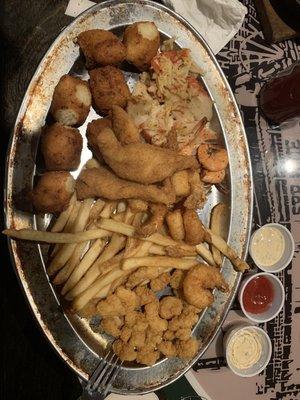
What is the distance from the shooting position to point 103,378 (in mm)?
2684

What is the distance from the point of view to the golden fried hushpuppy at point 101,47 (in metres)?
2.56

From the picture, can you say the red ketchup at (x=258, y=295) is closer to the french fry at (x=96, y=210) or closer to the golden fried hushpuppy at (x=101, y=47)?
the french fry at (x=96, y=210)

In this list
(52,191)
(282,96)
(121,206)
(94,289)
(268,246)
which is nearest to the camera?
(52,191)

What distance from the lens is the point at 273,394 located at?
3264mm

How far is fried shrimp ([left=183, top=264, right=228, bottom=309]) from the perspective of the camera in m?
2.69

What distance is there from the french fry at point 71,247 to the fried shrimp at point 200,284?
63 cm

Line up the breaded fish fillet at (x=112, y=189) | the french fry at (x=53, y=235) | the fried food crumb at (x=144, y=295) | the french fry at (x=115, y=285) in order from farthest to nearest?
the fried food crumb at (x=144, y=295), the french fry at (x=115, y=285), the breaded fish fillet at (x=112, y=189), the french fry at (x=53, y=235)

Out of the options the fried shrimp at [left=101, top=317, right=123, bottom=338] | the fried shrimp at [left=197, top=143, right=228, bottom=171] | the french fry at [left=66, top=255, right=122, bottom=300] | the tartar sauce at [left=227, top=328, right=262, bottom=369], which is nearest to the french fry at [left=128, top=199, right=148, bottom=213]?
the french fry at [left=66, top=255, right=122, bottom=300]

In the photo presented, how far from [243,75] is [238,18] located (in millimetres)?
364

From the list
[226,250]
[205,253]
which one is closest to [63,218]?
[205,253]

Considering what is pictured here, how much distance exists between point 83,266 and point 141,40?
120 cm

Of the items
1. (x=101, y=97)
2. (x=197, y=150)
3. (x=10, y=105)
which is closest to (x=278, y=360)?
(x=197, y=150)

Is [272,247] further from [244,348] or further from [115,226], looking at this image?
[115,226]

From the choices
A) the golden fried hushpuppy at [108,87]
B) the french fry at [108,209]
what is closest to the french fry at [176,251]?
the french fry at [108,209]
